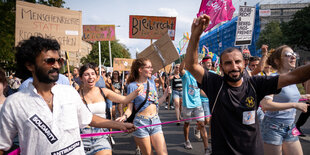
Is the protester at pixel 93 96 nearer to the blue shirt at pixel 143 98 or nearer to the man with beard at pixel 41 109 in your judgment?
the blue shirt at pixel 143 98

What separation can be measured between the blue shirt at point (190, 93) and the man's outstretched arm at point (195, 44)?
3.13 meters

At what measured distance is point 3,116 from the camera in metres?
1.64

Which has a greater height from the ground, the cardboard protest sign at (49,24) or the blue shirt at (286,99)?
the cardboard protest sign at (49,24)

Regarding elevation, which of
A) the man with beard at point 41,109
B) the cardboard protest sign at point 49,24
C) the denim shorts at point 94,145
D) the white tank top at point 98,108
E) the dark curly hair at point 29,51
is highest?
the cardboard protest sign at point 49,24

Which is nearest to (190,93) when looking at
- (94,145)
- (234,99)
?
(94,145)

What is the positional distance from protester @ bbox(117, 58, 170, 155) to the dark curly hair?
59.8 inches

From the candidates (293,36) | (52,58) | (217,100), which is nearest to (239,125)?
(217,100)

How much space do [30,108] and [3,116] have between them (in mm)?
199

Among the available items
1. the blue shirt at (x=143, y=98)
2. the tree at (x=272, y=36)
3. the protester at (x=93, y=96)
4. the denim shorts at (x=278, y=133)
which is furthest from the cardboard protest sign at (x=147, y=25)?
the tree at (x=272, y=36)

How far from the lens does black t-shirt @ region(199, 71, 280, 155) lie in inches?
84.9

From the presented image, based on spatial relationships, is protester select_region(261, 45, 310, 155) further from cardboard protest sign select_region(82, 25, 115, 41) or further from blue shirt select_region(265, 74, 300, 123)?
cardboard protest sign select_region(82, 25, 115, 41)

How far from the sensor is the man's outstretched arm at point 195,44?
77.9 inches

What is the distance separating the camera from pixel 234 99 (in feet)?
7.19

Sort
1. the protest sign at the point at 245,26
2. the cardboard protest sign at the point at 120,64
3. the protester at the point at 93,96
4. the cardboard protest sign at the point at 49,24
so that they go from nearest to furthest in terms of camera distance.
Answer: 1. the protester at the point at 93,96
2. the cardboard protest sign at the point at 49,24
3. the protest sign at the point at 245,26
4. the cardboard protest sign at the point at 120,64
